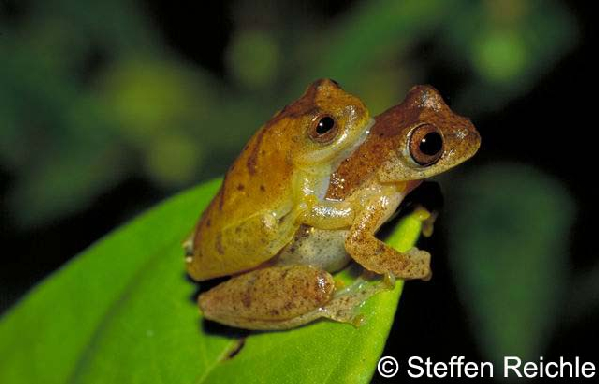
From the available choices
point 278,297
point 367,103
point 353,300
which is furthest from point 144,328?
point 367,103

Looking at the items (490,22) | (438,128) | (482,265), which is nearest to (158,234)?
(438,128)

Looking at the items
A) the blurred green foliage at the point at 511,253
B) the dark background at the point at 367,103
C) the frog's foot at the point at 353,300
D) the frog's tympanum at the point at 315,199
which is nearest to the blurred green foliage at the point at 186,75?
the dark background at the point at 367,103

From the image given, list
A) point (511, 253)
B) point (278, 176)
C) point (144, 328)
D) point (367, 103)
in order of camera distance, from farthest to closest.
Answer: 1. point (367, 103)
2. point (511, 253)
3. point (144, 328)
4. point (278, 176)

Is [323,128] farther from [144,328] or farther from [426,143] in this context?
[144,328]

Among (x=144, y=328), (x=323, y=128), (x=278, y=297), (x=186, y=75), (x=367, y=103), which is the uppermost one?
(x=367, y=103)

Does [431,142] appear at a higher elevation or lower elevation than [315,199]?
higher

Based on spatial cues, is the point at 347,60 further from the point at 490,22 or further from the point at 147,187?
the point at 147,187
